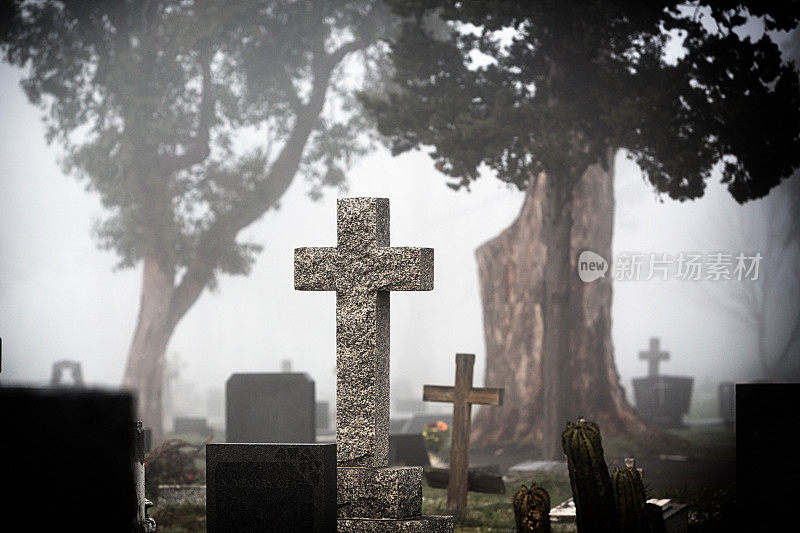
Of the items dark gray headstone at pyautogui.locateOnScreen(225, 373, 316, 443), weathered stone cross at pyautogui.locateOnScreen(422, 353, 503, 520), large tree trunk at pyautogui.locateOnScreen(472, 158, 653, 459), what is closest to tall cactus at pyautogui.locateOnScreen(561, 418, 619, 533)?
weathered stone cross at pyautogui.locateOnScreen(422, 353, 503, 520)

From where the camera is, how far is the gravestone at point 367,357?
23.1ft

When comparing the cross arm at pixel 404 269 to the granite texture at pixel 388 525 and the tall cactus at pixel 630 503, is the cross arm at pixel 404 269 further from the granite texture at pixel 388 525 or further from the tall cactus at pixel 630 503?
the tall cactus at pixel 630 503

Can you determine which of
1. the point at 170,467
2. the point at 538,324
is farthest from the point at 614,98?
→ the point at 170,467

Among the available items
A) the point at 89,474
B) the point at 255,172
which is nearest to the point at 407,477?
the point at 89,474

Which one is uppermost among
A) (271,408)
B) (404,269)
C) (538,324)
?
(404,269)

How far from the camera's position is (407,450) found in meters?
13.2

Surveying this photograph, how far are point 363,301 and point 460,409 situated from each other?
2601 millimetres

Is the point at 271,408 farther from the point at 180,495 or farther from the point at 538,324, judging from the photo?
the point at 538,324

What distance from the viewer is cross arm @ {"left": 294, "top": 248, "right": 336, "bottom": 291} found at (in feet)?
24.4

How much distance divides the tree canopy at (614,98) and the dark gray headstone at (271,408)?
391 cm

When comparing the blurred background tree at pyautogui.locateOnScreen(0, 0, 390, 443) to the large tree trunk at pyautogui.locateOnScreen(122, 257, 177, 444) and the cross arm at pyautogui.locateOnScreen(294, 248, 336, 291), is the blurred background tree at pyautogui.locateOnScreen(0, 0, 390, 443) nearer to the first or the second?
the large tree trunk at pyautogui.locateOnScreen(122, 257, 177, 444)

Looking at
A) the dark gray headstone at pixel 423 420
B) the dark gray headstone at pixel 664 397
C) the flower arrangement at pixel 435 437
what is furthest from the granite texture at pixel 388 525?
the dark gray headstone at pixel 664 397

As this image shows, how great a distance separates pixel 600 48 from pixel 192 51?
7321mm

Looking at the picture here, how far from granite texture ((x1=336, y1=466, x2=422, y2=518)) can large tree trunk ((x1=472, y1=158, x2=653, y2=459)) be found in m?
8.11
